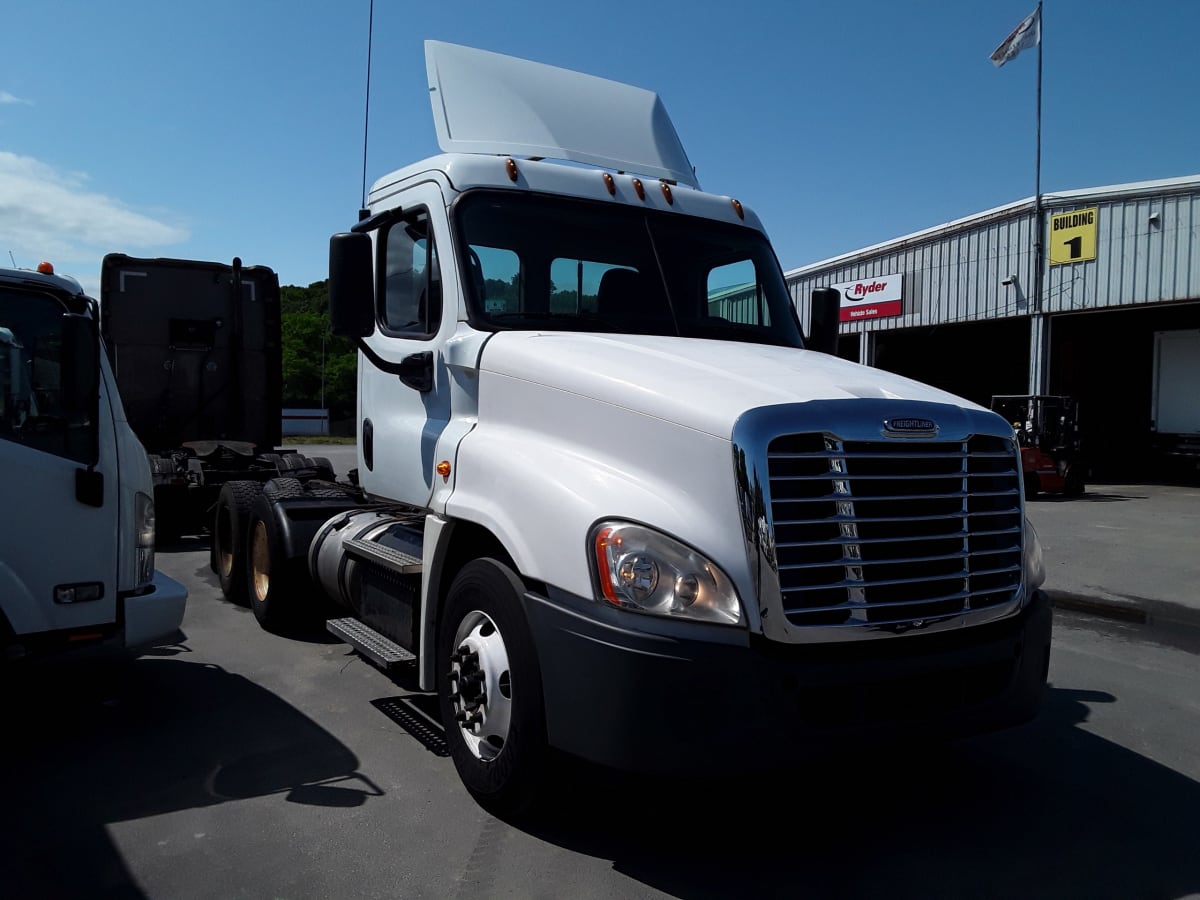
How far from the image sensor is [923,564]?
3.48 m

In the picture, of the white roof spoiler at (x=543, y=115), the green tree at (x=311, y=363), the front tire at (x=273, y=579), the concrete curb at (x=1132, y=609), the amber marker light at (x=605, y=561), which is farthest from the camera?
the green tree at (x=311, y=363)

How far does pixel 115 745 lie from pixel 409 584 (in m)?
1.66

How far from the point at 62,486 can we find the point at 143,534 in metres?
0.52

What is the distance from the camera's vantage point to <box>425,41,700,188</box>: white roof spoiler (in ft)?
17.0

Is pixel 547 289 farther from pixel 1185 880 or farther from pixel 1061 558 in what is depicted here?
pixel 1061 558

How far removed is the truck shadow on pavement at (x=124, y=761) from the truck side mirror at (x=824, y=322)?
3.35m

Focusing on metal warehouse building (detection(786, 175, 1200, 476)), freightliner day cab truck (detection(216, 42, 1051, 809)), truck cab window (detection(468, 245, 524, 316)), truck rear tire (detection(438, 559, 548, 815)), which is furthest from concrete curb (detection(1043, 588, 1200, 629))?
metal warehouse building (detection(786, 175, 1200, 476))

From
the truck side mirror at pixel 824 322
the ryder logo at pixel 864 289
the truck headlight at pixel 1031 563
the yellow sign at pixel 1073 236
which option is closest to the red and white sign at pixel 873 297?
the ryder logo at pixel 864 289

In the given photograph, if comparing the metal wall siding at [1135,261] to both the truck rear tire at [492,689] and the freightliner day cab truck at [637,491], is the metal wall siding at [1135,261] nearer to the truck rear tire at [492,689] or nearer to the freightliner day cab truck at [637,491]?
the freightliner day cab truck at [637,491]

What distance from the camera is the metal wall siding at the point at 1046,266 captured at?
70.9 feet

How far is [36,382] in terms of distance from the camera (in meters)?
4.37

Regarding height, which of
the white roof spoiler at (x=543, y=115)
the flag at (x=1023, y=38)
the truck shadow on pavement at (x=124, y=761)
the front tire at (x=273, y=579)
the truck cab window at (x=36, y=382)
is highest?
the flag at (x=1023, y=38)

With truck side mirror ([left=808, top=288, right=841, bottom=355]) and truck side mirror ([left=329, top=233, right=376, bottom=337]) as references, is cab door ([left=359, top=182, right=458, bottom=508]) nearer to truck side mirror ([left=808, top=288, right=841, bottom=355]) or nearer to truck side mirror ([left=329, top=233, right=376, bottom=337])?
truck side mirror ([left=329, top=233, right=376, bottom=337])

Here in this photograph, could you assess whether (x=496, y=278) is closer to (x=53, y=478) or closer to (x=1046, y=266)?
(x=53, y=478)
